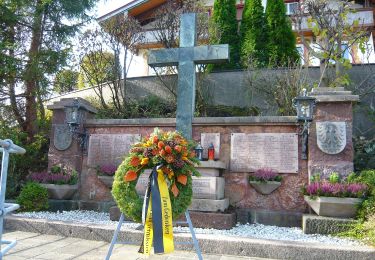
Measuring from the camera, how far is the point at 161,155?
10.9ft

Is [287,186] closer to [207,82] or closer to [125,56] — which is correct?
[207,82]

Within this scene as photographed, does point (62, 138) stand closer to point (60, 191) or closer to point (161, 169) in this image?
point (60, 191)

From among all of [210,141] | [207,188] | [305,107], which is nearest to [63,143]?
[210,141]

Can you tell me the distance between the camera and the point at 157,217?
3180mm

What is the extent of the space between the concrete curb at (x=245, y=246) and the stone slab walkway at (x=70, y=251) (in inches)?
4.4

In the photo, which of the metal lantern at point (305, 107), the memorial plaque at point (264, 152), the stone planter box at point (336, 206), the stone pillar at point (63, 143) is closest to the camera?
the stone planter box at point (336, 206)

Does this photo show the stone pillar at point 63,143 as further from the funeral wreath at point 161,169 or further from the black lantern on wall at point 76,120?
the funeral wreath at point 161,169

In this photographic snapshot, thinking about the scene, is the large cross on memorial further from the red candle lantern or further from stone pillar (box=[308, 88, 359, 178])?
stone pillar (box=[308, 88, 359, 178])

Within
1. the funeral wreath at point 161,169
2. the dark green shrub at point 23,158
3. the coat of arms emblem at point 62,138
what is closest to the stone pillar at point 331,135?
the funeral wreath at point 161,169

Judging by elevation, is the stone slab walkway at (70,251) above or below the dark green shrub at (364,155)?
below

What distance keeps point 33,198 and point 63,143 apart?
139cm

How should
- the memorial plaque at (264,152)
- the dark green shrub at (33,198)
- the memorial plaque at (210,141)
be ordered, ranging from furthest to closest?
the memorial plaque at (210,141), the dark green shrub at (33,198), the memorial plaque at (264,152)

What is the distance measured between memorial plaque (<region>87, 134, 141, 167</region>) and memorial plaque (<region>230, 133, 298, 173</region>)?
2.12 metres

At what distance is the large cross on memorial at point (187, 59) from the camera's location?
680cm
